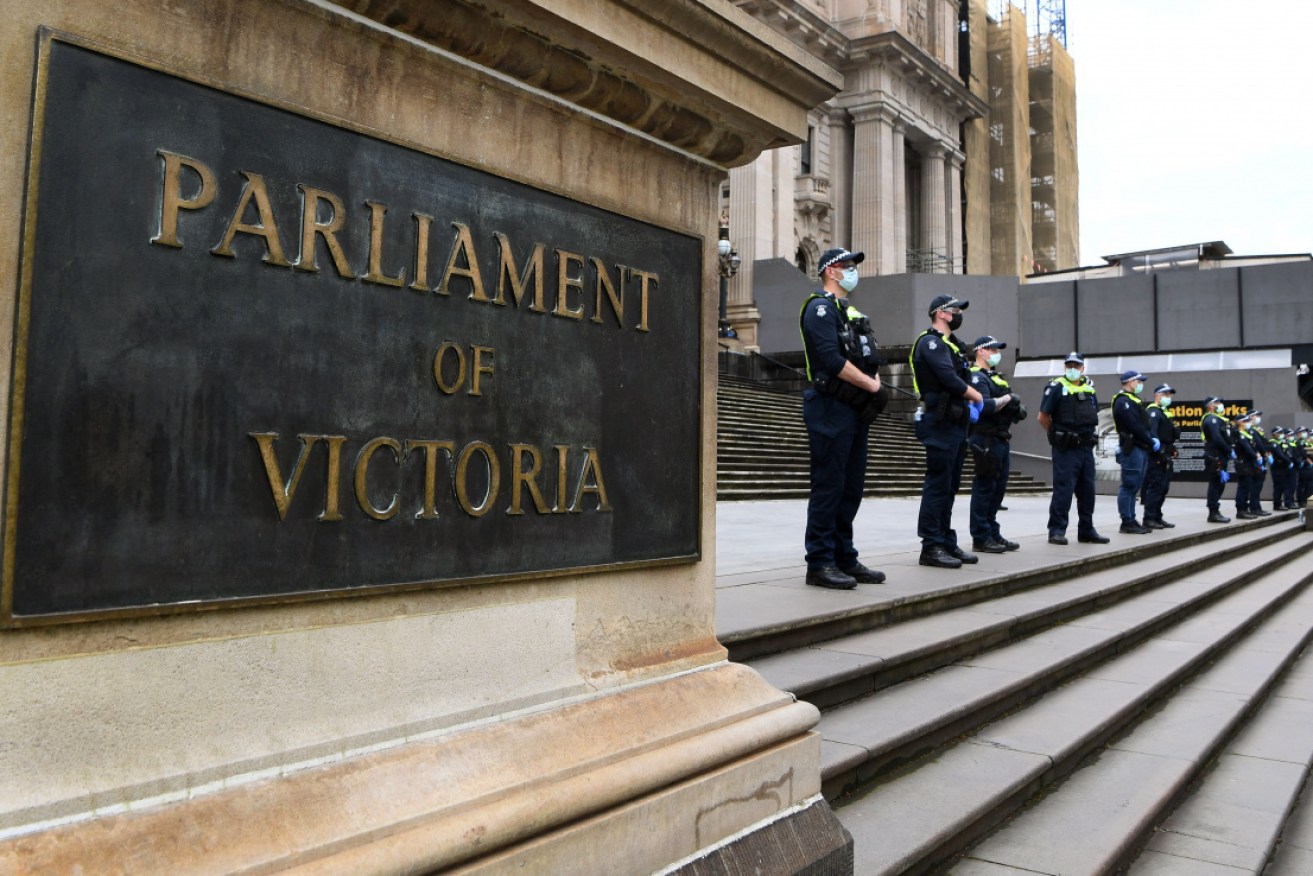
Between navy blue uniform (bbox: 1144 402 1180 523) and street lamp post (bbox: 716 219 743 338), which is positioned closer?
navy blue uniform (bbox: 1144 402 1180 523)

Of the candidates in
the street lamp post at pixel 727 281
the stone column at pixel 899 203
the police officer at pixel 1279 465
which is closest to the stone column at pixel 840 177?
the stone column at pixel 899 203

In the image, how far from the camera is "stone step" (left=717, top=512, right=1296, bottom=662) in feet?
11.9

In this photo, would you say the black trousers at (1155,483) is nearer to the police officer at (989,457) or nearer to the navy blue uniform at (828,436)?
the police officer at (989,457)

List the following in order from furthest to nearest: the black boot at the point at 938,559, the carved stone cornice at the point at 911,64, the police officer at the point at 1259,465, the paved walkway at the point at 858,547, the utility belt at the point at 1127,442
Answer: the carved stone cornice at the point at 911,64 < the police officer at the point at 1259,465 < the utility belt at the point at 1127,442 < the black boot at the point at 938,559 < the paved walkway at the point at 858,547

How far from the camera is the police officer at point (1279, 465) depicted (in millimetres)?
19031

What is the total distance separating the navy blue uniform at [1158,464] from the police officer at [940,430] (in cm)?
642

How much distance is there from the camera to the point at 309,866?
4.55 ft

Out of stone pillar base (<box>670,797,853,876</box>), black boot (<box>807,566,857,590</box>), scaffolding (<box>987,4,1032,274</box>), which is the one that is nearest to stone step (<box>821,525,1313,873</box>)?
stone pillar base (<box>670,797,853,876</box>)

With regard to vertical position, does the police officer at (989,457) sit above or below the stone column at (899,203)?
below

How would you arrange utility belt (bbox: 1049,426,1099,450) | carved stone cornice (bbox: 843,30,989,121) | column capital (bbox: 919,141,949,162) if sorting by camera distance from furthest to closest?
column capital (bbox: 919,141,949,162)
carved stone cornice (bbox: 843,30,989,121)
utility belt (bbox: 1049,426,1099,450)

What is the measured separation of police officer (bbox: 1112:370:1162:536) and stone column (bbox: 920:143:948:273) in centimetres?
3257

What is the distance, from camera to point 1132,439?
11.1 metres

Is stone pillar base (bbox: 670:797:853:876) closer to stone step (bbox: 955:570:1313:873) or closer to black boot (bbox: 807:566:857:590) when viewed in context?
stone step (bbox: 955:570:1313:873)

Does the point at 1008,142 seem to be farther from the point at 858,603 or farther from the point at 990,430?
the point at 858,603
